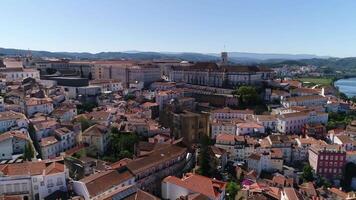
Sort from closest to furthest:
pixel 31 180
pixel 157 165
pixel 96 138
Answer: pixel 31 180
pixel 157 165
pixel 96 138

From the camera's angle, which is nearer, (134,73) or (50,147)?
(50,147)

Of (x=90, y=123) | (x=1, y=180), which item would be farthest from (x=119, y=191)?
(x=90, y=123)

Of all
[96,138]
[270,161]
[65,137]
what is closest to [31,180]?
[96,138]

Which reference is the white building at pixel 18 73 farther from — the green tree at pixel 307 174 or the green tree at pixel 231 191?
the green tree at pixel 307 174

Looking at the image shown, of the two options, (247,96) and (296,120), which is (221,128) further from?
(247,96)

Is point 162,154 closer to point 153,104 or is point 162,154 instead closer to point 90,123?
point 90,123
